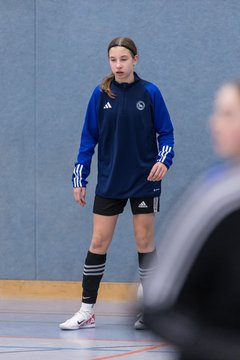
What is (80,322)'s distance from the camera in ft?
21.5

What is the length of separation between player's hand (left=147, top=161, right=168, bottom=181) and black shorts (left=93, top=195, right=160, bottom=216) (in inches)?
7.5

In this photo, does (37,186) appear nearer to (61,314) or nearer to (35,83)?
(35,83)

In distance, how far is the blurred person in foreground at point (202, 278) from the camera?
1910 millimetres

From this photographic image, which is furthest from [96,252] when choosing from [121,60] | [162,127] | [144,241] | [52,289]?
[52,289]

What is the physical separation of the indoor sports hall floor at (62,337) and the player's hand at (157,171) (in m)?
0.86

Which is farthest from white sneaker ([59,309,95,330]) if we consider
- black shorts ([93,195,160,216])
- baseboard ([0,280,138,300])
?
baseboard ([0,280,138,300])

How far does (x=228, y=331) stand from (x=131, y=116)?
4.51 metres

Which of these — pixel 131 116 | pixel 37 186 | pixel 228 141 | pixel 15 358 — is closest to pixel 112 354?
pixel 15 358

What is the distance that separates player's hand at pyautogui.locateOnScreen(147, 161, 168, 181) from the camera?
6.29 m

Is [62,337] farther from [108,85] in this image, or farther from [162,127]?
[108,85]

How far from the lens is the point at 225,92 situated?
2.08m

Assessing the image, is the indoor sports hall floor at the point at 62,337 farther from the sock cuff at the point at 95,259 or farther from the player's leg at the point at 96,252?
the sock cuff at the point at 95,259

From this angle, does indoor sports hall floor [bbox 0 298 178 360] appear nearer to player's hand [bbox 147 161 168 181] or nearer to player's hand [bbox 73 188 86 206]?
player's hand [bbox 73 188 86 206]

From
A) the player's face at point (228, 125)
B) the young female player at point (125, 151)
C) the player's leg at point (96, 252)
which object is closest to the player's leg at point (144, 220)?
the young female player at point (125, 151)
